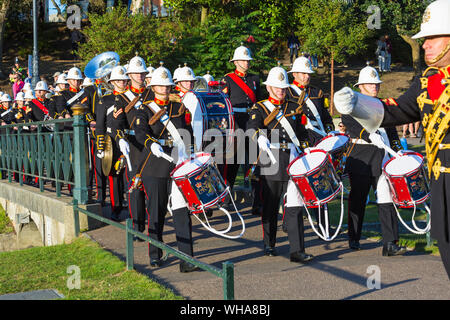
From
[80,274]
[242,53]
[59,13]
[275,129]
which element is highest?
[59,13]

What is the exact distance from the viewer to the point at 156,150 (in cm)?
612

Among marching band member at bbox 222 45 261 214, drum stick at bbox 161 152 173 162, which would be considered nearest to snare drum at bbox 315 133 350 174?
drum stick at bbox 161 152 173 162

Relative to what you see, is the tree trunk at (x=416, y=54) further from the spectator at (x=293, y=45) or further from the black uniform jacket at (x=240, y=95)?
the black uniform jacket at (x=240, y=95)

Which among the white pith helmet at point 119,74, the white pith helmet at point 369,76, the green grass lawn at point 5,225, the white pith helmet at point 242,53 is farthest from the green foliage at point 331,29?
the white pith helmet at point 369,76

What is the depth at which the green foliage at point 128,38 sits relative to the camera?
78.2 ft

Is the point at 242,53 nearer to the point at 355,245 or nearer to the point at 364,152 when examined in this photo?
the point at 364,152

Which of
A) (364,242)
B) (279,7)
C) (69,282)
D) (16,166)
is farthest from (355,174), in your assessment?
(279,7)

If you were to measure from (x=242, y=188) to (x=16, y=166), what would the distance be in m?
5.14

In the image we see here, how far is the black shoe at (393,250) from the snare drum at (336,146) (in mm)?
1013

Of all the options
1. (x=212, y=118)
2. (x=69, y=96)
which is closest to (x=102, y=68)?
(x=69, y=96)

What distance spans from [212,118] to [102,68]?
10.4 feet

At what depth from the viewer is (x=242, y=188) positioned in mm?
10320

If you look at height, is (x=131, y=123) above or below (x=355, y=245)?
above
